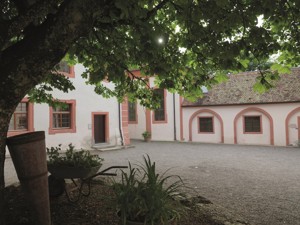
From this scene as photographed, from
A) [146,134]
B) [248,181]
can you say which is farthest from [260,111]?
[248,181]

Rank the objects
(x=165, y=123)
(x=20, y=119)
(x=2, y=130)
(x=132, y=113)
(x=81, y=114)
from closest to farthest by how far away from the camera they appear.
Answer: (x=2, y=130), (x=20, y=119), (x=81, y=114), (x=165, y=123), (x=132, y=113)

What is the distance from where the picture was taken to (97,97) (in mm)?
18016

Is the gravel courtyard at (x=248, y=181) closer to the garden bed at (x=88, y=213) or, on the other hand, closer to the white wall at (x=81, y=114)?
the garden bed at (x=88, y=213)

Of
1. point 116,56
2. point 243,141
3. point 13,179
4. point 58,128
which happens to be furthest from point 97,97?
point 116,56

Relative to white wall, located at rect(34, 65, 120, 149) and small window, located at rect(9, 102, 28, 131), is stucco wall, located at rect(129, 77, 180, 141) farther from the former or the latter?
small window, located at rect(9, 102, 28, 131)

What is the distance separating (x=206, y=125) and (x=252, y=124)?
3709 mm

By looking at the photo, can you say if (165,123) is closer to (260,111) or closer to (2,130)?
(260,111)

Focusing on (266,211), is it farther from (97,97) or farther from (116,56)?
(97,97)

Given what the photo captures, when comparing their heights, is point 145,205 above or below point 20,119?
below

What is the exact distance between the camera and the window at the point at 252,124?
1975cm

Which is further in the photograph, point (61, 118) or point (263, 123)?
point (263, 123)

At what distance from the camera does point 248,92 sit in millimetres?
20719

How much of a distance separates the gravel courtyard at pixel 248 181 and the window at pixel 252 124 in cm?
492

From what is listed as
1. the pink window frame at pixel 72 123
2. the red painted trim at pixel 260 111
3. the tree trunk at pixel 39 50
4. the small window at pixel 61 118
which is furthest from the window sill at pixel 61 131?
the tree trunk at pixel 39 50
